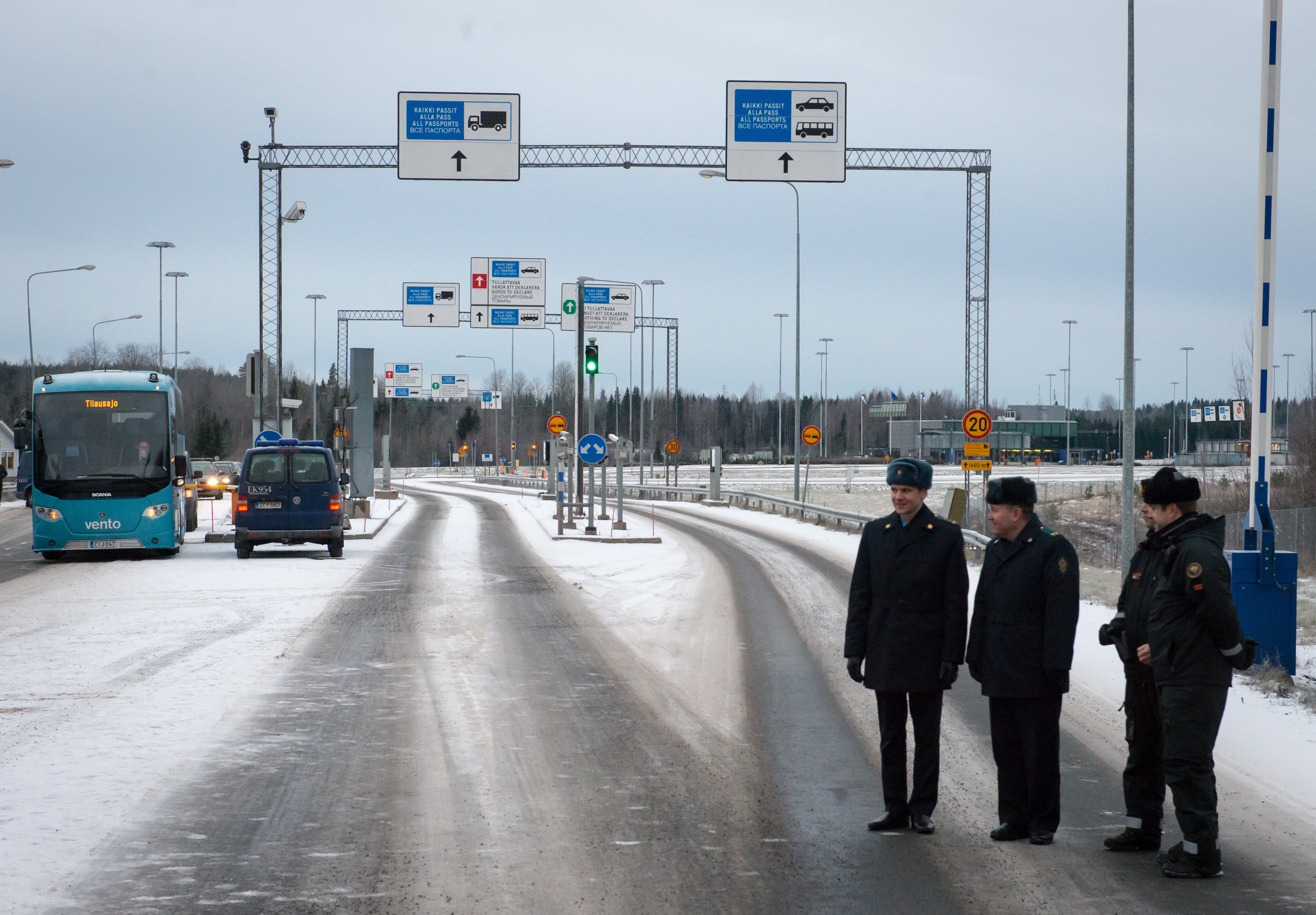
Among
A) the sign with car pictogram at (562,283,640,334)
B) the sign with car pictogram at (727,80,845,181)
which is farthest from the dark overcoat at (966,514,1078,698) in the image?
the sign with car pictogram at (562,283,640,334)

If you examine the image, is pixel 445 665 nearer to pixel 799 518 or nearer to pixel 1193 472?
pixel 799 518

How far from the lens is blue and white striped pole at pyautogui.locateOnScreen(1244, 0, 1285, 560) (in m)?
10.3

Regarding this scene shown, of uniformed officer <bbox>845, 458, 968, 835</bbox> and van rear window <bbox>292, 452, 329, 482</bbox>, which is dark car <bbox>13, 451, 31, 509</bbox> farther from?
uniformed officer <bbox>845, 458, 968, 835</bbox>

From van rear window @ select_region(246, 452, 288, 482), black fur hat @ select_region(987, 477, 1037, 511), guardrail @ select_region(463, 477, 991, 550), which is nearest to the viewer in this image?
black fur hat @ select_region(987, 477, 1037, 511)

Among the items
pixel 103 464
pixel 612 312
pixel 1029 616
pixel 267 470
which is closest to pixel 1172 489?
pixel 1029 616

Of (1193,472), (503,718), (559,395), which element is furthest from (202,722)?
(559,395)

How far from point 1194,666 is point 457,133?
61.1 ft

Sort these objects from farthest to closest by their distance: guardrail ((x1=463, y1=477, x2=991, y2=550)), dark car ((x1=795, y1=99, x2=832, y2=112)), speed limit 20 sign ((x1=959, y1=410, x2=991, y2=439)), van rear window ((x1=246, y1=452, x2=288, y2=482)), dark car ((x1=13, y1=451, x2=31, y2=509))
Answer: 1. dark car ((x1=13, y1=451, x2=31, y2=509))
2. guardrail ((x1=463, y1=477, x2=991, y2=550))
3. speed limit 20 sign ((x1=959, y1=410, x2=991, y2=439))
4. van rear window ((x1=246, y1=452, x2=288, y2=482))
5. dark car ((x1=795, y1=99, x2=832, y2=112))

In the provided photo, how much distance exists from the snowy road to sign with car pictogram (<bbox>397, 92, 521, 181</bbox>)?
10248mm

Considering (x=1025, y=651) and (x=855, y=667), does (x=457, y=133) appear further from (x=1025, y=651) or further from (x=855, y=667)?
(x=1025, y=651)

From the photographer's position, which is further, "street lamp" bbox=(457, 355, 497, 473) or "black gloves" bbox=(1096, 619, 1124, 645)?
"street lamp" bbox=(457, 355, 497, 473)

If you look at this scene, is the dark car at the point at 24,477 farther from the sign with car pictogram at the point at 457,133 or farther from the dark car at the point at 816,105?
the dark car at the point at 816,105

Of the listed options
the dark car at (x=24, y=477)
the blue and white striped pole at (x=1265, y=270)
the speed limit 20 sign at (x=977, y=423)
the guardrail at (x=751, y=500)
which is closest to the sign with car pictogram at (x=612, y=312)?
the guardrail at (x=751, y=500)

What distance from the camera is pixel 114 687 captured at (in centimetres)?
973
